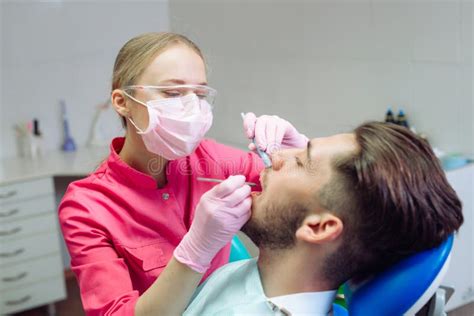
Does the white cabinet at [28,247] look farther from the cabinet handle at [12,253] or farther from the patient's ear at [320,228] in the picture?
the patient's ear at [320,228]

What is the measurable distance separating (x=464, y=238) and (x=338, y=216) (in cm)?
130

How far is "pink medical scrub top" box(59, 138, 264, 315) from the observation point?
1.31 meters

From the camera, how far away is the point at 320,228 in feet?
3.98

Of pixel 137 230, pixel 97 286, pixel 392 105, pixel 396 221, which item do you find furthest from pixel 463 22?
pixel 97 286

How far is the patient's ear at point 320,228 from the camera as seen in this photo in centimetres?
118

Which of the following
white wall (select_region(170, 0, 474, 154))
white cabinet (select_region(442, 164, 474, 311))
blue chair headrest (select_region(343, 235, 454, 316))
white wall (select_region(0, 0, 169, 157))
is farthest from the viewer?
white wall (select_region(0, 0, 169, 157))

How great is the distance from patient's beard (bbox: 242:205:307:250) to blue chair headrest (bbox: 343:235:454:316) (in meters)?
0.21

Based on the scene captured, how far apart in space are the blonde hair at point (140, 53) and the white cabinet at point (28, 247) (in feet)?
5.86

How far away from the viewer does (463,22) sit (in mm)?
2291

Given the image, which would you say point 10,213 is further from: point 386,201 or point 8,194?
point 386,201

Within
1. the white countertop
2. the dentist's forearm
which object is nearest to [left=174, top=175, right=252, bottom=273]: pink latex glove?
the dentist's forearm

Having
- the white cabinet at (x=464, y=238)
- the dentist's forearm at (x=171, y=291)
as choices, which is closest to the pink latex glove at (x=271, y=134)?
the dentist's forearm at (x=171, y=291)

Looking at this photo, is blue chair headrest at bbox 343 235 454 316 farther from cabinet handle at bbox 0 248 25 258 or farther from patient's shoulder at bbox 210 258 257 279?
cabinet handle at bbox 0 248 25 258

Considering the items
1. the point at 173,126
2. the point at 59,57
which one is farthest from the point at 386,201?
the point at 59,57
